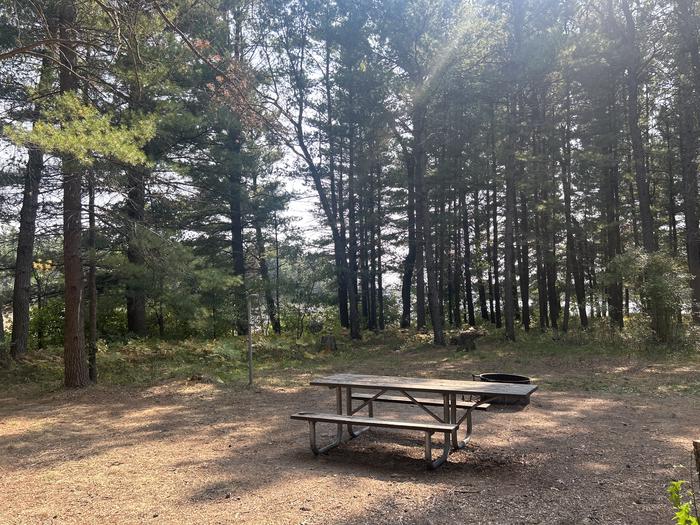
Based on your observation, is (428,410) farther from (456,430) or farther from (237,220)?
(237,220)

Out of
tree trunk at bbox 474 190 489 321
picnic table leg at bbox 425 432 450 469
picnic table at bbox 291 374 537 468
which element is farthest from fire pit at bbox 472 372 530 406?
tree trunk at bbox 474 190 489 321

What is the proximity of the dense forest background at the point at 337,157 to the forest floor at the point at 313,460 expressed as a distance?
305 cm

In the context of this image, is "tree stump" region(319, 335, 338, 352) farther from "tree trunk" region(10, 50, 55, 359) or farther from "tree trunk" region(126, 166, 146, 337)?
"tree trunk" region(10, 50, 55, 359)

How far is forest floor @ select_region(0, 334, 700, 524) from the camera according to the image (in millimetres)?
3434

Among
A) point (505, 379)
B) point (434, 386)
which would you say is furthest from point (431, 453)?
point (505, 379)

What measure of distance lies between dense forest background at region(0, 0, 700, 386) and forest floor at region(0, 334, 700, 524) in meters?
3.05

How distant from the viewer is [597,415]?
21.2ft

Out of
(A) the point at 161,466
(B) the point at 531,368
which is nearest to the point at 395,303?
(B) the point at 531,368

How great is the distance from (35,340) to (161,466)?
12322 mm

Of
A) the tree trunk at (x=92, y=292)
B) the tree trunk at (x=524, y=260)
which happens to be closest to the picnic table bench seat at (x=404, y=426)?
the tree trunk at (x=92, y=292)

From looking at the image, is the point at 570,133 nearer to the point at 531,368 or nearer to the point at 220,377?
the point at 531,368

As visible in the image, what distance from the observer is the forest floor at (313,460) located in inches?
135

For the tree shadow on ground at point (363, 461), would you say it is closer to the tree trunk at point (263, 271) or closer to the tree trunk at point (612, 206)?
the tree trunk at point (612, 206)

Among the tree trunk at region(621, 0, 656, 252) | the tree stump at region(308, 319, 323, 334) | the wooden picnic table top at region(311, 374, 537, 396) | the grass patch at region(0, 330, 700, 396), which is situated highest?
the tree trunk at region(621, 0, 656, 252)
